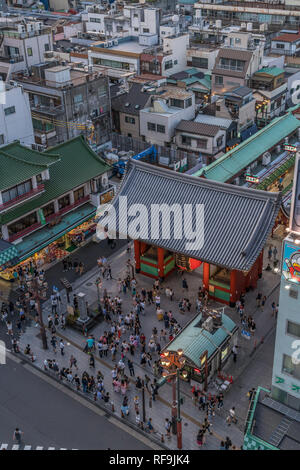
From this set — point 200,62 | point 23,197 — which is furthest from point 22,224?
point 200,62

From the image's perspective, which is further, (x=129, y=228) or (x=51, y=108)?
(x=51, y=108)

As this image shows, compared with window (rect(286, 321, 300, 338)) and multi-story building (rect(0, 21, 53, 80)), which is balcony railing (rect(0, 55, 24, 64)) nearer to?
multi-story building (rect(0, 21, 53, 80))

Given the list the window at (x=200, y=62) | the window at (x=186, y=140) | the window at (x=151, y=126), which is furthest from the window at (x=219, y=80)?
the window at (x=186, y=140)

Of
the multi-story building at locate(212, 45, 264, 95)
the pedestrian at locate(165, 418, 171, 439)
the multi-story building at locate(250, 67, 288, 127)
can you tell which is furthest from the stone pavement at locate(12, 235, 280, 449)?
the multi-story building at locate(212, 45, 264, 95)

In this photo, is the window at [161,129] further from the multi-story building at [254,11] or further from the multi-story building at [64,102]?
the multi-story building at [254,11]
